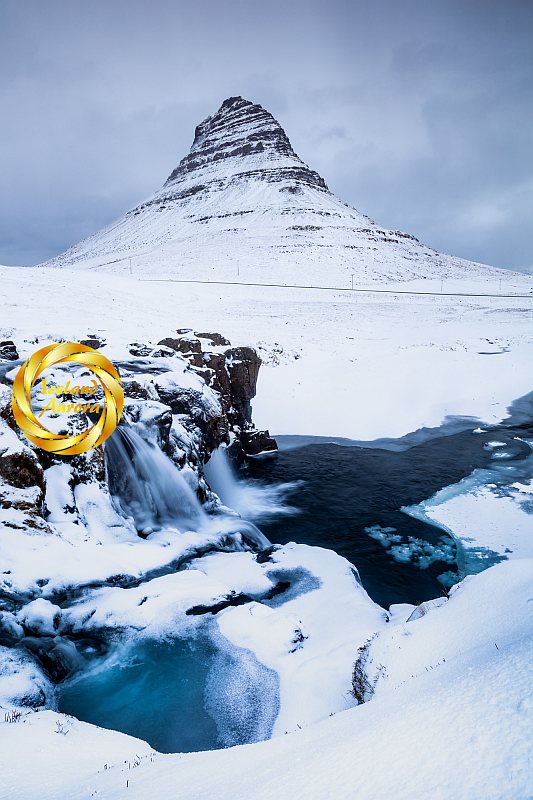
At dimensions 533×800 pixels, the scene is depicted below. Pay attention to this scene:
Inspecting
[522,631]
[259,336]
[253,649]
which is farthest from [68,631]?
[259,336]

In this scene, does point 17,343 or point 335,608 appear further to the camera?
point 17,343

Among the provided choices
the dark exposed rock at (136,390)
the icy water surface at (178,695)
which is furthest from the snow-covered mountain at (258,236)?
the icy water surface at (178,695)

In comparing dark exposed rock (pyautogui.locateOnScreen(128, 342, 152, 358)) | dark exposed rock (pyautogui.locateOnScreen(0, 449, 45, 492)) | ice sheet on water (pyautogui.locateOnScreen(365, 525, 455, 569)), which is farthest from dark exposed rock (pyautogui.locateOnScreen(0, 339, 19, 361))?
ice sheet on water (pyautogui.locateOnScreen(365, 525, 455, 569))

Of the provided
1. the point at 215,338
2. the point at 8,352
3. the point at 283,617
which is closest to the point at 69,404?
the point at 8,352

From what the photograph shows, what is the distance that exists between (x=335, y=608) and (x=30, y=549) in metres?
5.92

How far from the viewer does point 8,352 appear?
1536 centimetres

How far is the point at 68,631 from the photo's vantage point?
23.4 feet

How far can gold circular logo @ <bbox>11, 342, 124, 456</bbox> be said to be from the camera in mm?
10148

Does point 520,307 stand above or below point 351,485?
above

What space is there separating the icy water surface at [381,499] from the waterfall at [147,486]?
2626mm

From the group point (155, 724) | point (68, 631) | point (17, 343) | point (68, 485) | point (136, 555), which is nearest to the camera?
point (155, 724)

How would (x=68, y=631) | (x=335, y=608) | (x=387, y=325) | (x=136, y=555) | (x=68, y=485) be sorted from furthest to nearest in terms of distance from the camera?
(x=387, y=325) → (x=68, y=485) → (x=136, y=555) → (x=335, y=608) → (x=68, y=631)

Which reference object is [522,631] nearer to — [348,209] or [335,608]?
[335,608]

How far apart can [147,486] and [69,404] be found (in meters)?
3.06
